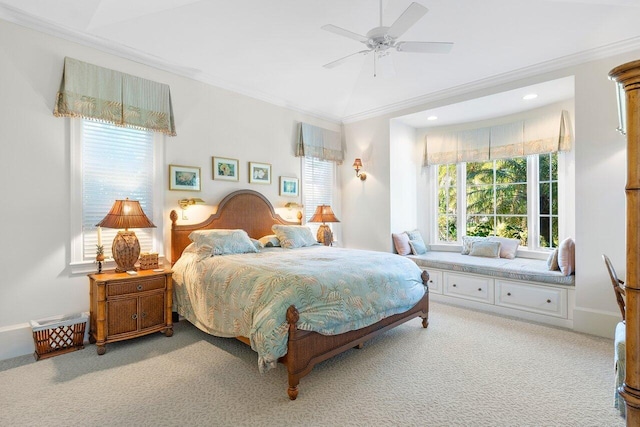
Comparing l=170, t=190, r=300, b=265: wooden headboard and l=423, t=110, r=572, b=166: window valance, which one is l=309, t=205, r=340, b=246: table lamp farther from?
l=423, t=110, r=572, b=166: window valance

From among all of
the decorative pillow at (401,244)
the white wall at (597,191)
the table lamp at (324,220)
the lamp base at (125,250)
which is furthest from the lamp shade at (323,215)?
the white wall at (597,191)

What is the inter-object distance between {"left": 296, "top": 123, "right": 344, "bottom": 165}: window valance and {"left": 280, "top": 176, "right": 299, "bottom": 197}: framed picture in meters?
0.45

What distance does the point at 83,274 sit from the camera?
3.34 meters

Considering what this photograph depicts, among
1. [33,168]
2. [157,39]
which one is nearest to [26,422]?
[33,168]

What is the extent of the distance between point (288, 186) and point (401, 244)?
80.5 inches

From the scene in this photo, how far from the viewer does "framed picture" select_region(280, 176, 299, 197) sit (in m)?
5.18

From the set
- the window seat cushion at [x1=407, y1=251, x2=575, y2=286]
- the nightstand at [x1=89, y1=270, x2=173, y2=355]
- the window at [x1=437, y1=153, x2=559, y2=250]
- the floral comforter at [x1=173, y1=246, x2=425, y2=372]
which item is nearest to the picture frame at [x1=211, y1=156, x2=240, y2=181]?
the floral comforter at [x1=173, y1=246, x2=425, y2=372]

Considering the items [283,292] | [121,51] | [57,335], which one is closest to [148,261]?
[57,335]

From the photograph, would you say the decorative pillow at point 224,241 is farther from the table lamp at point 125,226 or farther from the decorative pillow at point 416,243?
the decorative pillow at point 416,243

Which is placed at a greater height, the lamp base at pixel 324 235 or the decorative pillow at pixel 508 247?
the lamp base at pixel 324 235

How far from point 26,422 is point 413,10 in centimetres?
372

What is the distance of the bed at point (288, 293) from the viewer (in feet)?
7.73

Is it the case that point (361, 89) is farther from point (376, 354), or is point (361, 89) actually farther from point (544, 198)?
point (376, 354)

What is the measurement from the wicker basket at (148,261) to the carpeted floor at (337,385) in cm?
72
